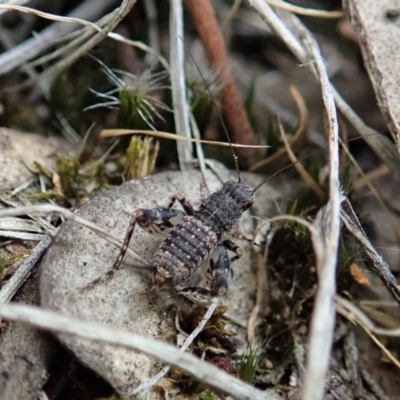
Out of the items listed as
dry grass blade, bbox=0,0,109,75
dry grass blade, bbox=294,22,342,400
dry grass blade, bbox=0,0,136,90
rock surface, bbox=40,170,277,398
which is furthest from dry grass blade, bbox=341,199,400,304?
dry grass blade, bbox=0,0,109,75

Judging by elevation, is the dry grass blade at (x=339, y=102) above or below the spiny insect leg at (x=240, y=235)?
above

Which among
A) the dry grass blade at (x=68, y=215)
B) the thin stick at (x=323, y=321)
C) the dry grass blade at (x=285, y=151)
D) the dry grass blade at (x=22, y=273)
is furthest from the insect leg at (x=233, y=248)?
the dry grass blade at (x=22, y=273)

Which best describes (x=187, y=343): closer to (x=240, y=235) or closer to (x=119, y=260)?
(x=119, y=260)

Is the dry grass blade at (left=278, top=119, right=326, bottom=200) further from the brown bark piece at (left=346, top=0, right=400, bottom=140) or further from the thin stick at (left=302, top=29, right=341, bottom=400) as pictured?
the thin stick at (left=302, top=29, right=341, bottom=400)

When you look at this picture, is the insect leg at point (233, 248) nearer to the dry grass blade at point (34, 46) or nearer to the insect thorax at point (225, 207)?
the insect thorax at point (225, 207)

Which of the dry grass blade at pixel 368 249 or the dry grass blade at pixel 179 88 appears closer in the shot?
the dry grass blade at pixel 368 249

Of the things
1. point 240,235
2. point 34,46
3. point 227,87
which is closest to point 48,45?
point 34,46

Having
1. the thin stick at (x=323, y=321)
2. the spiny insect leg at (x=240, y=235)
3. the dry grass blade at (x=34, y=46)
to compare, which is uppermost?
the dry grass blade at (x=34, y=46)
